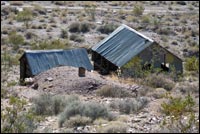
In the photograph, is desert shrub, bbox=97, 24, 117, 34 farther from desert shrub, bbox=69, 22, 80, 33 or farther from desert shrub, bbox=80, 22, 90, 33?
desert shrub, bbox=69, 22, 80, 33

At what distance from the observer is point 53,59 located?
90.8 feet

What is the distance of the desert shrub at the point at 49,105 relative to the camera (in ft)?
58.2


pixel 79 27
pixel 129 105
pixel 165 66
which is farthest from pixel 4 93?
pixel 79 27

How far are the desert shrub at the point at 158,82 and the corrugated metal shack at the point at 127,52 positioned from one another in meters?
1.93

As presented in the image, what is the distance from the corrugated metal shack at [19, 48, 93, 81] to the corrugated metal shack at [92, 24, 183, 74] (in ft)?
5.51

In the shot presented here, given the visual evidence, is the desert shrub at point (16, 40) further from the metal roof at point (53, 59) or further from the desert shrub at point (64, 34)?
the metal roof at point (53, 59)

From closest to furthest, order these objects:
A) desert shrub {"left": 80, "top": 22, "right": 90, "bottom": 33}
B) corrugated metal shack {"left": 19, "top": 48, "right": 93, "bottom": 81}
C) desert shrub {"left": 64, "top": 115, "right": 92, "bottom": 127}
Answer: desert shrub {"left": 64, "top": 115, "right": 92, "bottom": 127}, corrugated metal shack {"left": 19, "top": 48, "right": 93, "bottom": 81}, desert shrub {"left": 80, "top": 22, "right": 90, "bottom": 33}

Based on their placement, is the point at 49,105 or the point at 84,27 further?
the point at 84,27

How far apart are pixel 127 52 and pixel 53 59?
428 centimetres

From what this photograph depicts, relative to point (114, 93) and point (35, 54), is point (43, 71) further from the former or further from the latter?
point (114, 93)

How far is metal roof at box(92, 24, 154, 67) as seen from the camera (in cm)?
2895

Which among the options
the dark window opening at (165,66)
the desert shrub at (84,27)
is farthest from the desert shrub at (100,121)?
the desert shrub at (84,27)

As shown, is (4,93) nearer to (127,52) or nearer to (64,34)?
(127,52)

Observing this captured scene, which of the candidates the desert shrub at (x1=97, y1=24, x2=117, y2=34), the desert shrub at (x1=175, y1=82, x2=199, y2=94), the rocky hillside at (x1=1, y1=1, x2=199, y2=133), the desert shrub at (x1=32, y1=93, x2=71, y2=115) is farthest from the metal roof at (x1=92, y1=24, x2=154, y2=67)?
the desert shrub at (x1=97, y1=24, x2=117, y2=34)
